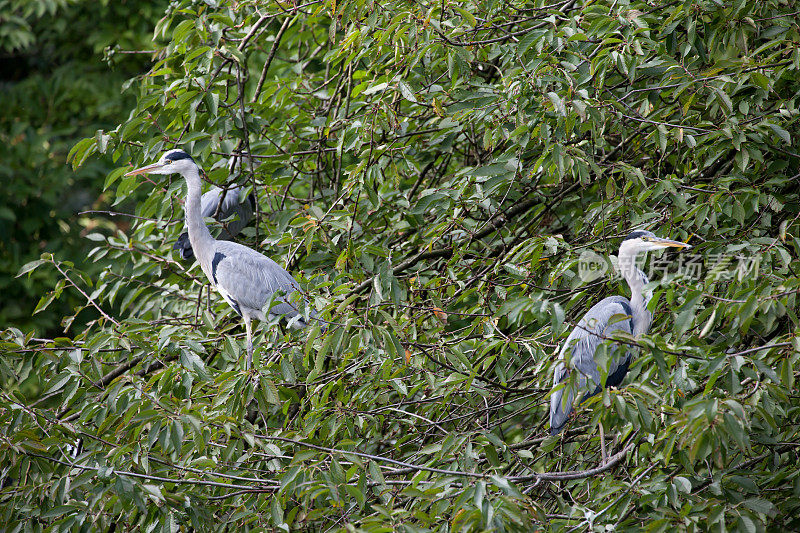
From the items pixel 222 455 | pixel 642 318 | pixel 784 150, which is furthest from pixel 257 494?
pixel 784 150

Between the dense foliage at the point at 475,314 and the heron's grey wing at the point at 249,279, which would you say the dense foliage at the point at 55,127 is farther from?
the dense foliage at the point at 475,314

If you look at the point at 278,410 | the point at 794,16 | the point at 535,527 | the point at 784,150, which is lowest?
the point at 278,410

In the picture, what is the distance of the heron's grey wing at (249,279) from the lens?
4117 millimetres

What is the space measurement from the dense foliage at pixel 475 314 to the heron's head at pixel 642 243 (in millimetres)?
82

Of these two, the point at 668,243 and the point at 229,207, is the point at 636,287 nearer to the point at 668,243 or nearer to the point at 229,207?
the point at 668,243

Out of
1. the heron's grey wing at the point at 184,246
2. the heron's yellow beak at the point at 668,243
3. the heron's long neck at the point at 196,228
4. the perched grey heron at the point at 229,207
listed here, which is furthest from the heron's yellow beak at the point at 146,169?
the heron's yellow beak at the point at 668,243

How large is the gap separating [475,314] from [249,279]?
1.38 m

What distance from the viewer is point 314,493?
8.48 feet

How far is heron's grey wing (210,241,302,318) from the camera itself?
4117mm

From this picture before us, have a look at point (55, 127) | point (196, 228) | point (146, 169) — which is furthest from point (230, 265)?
point (55, 127)

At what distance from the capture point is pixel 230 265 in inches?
167

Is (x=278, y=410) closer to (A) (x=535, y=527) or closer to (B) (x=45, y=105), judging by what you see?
(A) (x=535, y=527)

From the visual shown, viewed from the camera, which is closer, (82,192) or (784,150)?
(784,150)

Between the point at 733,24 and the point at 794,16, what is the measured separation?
0.31m
